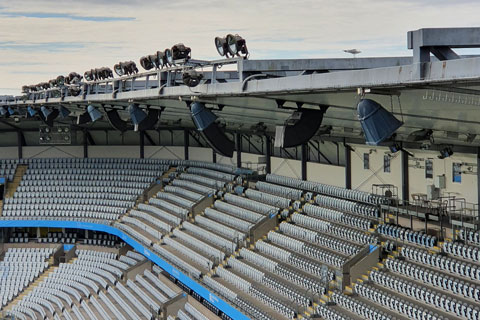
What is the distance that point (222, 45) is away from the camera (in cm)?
1443

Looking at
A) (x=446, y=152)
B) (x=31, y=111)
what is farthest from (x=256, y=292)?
(x=31, y=111)

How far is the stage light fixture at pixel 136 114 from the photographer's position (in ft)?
73.3

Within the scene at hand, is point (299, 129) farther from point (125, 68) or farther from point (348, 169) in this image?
point (348, 169)

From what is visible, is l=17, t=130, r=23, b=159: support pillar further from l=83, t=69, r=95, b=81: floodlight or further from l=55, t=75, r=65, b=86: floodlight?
l=83, t=69, r=95, b=81: floodlight

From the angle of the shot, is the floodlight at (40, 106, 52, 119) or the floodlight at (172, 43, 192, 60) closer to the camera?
the floodlight at (172, 43, 192, 60)

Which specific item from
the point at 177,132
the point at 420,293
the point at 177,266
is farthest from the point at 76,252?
the point at 420,293

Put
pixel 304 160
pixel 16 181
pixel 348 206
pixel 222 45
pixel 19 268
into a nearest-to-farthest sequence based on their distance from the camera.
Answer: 1. pixel 222 45
2. pixel 348 206
3. pixel 304 160
4. pixel 19 268
5. pixel 16 181

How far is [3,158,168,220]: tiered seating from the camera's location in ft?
125

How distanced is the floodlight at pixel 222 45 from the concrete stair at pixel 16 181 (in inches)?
1161

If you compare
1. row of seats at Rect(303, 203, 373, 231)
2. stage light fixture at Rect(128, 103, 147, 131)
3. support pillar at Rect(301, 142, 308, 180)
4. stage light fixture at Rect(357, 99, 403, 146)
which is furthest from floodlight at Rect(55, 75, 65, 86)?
stage light fixture at Rect(357, 99, 403, 146)

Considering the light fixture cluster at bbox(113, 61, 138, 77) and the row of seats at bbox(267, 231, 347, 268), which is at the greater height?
the light fixture cluster at bbox(113, 61, 138, 77)

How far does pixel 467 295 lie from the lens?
48.8ft

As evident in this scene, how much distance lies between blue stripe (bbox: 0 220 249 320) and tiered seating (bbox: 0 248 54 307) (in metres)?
1.52

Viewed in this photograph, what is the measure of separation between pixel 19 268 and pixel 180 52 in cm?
2326
